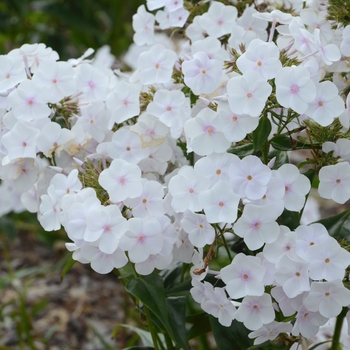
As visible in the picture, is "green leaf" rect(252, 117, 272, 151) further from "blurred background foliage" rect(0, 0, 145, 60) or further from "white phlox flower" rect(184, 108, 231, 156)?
"blurred background foliage" rect(0, 0, 145, 60)

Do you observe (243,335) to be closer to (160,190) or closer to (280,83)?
(160,190)

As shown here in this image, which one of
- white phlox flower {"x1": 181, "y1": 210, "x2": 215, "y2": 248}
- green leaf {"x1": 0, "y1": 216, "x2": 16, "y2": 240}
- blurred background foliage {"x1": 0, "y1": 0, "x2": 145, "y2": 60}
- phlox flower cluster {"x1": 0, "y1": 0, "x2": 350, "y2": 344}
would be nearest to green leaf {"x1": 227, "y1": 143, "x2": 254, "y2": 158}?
phlox flower cluster {"x1": 0, "y1": 0, "x2": 350, "y2": 344}

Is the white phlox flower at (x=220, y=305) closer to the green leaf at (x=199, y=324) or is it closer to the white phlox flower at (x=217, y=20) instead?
the green leaf at (x=199, y=324)

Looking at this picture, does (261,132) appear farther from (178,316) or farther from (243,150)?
(178,316)

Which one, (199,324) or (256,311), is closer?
(256,311)

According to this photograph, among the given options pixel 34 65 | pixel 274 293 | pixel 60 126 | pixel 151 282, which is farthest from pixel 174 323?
pixel 34 65

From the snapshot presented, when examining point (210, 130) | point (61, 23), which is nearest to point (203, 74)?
point (210, 130)
